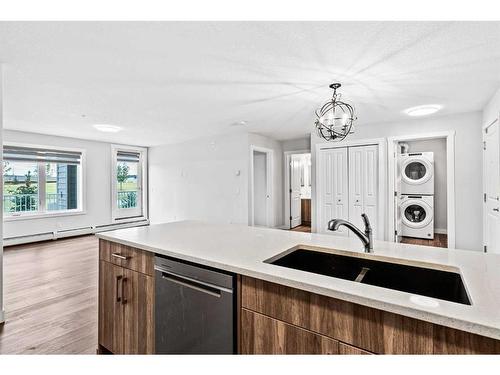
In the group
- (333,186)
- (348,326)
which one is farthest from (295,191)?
(348,326)

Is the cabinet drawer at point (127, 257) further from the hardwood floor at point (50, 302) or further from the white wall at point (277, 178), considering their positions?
the white wall at point (277, 178)

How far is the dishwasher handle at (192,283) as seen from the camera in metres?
1.24

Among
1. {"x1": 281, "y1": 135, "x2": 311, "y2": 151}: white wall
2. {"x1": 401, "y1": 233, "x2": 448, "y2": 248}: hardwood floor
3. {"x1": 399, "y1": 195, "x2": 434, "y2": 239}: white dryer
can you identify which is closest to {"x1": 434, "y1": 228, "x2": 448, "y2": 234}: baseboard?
{"x1": 401, "y1": 233, "x2": 448, "y2": 248}: hardwood floor

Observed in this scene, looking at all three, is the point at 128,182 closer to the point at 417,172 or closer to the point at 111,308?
the point at 111,308

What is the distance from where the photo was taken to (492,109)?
3.20 metres

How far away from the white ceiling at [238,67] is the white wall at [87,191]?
169 centimetres

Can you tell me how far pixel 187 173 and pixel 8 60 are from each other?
4521mm

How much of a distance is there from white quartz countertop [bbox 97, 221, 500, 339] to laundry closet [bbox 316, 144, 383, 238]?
312 centimetres


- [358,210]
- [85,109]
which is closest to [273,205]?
[358,210]

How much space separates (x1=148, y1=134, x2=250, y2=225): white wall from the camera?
567 cm

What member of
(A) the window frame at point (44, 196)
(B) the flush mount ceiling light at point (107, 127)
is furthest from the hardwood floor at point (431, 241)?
(A) the window frame at point (44, 196)

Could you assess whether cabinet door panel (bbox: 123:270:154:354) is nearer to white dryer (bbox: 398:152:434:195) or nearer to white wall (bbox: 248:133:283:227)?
white wall (bbox: 248:133:283:227)
